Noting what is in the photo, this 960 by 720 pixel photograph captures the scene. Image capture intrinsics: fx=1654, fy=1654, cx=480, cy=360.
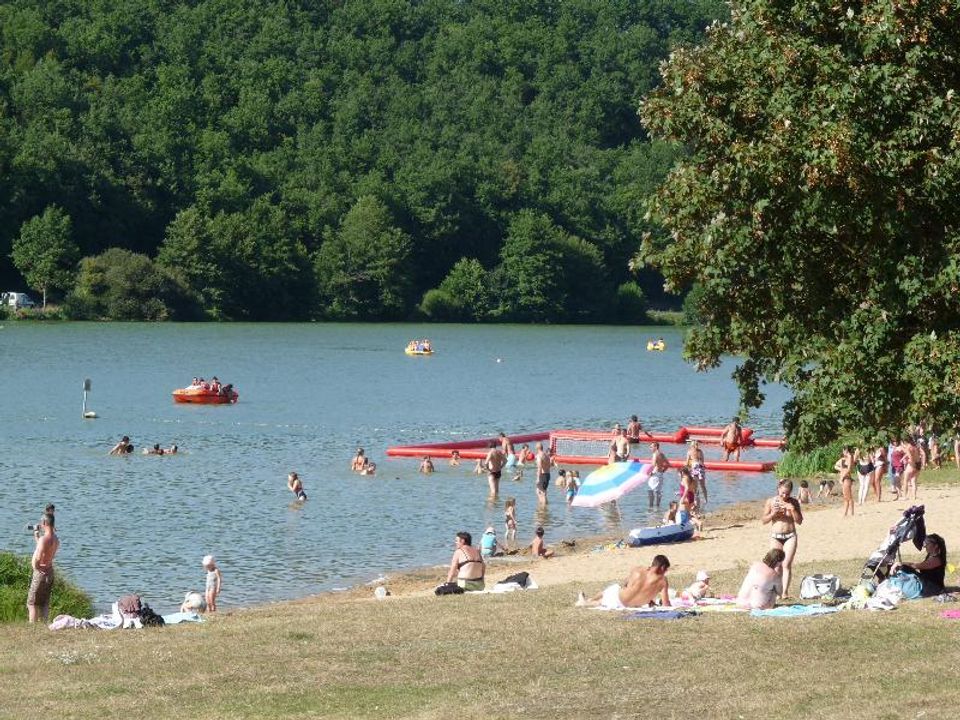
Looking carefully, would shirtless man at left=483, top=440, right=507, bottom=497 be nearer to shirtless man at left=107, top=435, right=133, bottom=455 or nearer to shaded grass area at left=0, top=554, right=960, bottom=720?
shirtless man at left=107, top=435, right=133, bottom=455

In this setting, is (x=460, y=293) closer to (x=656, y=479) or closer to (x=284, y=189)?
(x=284, y=189)

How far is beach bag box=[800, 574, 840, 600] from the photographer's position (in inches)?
706

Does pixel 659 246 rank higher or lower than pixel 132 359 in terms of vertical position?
higher

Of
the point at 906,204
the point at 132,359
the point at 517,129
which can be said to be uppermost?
the point at 517,129

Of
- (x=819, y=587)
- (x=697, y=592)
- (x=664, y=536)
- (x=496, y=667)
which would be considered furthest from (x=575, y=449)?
Result: (x=496, y=667)

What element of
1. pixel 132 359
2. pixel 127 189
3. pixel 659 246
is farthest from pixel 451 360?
pixel 659 246

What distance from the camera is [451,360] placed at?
318 feet

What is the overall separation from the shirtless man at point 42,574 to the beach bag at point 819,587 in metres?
8.43

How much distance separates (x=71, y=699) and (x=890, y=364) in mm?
7539

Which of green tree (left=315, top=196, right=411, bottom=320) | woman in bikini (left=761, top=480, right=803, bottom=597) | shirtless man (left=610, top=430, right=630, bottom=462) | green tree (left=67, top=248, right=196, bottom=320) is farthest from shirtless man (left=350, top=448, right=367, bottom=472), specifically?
green tree (left=315, top=196, right=411, bottom=320)

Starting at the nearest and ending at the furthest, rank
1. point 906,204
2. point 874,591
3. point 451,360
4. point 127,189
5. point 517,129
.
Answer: point 906,204 < point 874,591 < point 451,360 < point 127,189 < point 517,129

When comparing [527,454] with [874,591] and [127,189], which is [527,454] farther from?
[127,189]

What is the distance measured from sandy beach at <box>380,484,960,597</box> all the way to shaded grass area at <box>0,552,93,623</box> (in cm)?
461

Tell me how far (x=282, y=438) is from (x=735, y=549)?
27.9 metres
